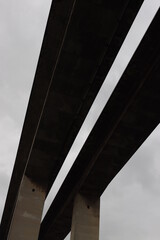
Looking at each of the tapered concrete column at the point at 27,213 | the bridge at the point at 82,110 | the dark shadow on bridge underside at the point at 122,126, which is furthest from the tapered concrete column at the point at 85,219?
the tapered concrete column at the point at 27,213

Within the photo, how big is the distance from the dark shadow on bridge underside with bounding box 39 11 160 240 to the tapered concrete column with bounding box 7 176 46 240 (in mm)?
1656

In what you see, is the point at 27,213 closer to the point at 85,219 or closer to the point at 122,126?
the point at 85,219

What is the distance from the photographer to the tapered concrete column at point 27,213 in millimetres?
15484

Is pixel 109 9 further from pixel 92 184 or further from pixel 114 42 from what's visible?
pixel 92 184

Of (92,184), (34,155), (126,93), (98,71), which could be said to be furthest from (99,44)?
(92,184)

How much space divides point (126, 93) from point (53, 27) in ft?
12.1

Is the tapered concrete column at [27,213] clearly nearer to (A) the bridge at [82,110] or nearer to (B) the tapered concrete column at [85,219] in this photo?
(A) the bridge at [82,110]

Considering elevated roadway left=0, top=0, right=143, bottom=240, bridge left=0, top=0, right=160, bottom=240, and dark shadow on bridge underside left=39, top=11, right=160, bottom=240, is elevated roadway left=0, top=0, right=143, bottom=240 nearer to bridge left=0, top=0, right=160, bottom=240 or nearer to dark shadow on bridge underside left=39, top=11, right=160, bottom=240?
bridge left=0, top=0, right=160, bottom=240

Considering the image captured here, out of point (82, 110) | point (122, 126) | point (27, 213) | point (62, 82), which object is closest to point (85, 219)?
point (27, 213)

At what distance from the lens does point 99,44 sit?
10.4 m

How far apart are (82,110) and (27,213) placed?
6.33m

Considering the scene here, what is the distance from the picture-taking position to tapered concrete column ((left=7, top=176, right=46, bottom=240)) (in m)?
15.5

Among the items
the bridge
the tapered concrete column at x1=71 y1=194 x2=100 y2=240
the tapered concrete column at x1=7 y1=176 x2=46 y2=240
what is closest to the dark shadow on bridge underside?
the bridge

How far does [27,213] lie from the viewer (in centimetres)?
1595
